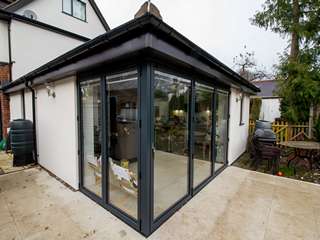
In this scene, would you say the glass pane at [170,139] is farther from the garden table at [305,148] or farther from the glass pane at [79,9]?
the glass pane at [79,9]

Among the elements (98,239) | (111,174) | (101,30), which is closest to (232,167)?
(111,174)

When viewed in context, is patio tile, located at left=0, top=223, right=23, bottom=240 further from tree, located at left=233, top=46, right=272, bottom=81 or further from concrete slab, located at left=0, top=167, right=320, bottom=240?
tree, located at left=233, top=46, right=272, bottom=81

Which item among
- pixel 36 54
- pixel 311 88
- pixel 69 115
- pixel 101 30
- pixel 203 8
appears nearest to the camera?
pixel 69 115

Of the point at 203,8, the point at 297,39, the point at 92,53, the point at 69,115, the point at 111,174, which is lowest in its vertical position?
the point at 111,174

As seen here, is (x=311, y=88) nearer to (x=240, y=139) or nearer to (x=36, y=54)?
(x=240, y=139)

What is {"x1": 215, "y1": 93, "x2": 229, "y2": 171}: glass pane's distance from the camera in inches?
173

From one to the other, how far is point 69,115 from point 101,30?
907cm

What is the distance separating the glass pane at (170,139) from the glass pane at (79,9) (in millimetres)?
9203

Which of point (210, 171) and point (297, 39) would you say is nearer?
point (210, 171)

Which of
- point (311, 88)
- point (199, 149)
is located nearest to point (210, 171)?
point (199, 149)

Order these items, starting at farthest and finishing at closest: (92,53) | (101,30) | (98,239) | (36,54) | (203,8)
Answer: (101,30) < (36,54) < (203,8) < (92,53) < (98,239)

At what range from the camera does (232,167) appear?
4957 mm

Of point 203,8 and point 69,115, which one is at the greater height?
point 203,8

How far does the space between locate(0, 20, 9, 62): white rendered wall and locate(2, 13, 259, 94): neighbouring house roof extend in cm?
519
